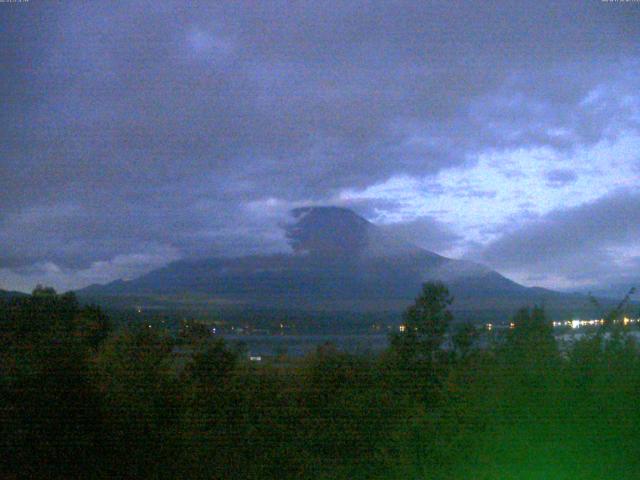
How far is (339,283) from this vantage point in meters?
9.04

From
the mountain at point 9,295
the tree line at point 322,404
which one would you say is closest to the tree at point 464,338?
the tree line at point 322,404

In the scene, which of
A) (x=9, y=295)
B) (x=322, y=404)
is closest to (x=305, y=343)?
(x=322, y=404)

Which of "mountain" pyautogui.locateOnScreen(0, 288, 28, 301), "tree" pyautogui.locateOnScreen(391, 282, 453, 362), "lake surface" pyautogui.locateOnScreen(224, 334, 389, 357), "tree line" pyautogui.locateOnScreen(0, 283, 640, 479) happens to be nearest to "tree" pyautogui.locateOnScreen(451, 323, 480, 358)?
"tree line" pyautogui.locateOnScreen(0, 283, 640, 479)

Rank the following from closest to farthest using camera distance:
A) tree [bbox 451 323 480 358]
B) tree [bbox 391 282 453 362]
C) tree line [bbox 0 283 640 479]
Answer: tree line [bbox 0 283 640 479], tree [bbox 451 323 480 358], tree [bbox 391 282 453 362]

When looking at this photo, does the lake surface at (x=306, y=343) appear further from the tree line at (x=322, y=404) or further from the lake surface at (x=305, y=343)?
the tree line at (x=322, y=404)

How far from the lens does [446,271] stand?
8.45 meters

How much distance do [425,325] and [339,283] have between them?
8.15 ft

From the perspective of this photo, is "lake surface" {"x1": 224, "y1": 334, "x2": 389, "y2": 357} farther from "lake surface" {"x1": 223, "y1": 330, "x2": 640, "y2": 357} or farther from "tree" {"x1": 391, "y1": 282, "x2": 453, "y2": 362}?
"tree" {"x1": 391, "y1": 282, "x2": 453, "y2": 362}

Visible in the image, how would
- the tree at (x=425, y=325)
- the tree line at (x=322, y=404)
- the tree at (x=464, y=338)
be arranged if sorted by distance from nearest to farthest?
the tree line at (x=322, y=404)
the tree at (x=464, y=338)
the tree at (x=425, y=325)

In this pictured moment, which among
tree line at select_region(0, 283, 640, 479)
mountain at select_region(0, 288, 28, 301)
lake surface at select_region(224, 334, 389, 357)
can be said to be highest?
mountain at select_region(0, 288, 28, 301)

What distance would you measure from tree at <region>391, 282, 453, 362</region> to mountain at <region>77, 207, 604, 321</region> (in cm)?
21

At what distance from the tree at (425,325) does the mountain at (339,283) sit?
0.70ft

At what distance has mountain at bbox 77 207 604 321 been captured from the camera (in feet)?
24.4

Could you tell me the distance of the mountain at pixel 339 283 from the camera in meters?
7.44
